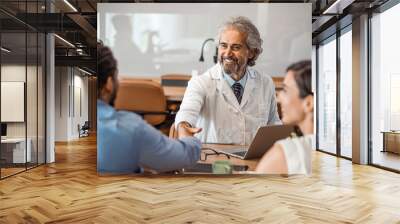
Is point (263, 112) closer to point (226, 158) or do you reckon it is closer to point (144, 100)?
point (226, 158)

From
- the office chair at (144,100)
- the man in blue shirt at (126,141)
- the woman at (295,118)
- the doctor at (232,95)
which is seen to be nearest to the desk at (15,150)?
the man in blue shirt at (126,141)

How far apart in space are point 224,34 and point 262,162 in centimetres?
161

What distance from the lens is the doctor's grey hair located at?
4.95 meters

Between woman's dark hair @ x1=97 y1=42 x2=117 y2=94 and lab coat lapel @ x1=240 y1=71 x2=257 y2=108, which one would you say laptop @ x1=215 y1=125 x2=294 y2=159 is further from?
woman's dark hair @ x1=97 y1=42 x2=117 y2=94

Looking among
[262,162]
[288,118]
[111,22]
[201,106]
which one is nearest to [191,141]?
[201,106]

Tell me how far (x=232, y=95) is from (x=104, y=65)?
63.4 inches

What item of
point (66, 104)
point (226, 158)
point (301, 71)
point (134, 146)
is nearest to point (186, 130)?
point (226, 158)

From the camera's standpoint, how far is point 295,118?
4.90 metres

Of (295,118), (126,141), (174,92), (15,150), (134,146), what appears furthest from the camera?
(15,150)

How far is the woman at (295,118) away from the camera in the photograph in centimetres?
488

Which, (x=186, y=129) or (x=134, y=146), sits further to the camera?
(x=186, y=129)

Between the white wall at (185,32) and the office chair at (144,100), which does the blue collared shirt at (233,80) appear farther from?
the office chair at (144,100)

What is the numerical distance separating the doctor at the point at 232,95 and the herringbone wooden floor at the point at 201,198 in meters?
0.83

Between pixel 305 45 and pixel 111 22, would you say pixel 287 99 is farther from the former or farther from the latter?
pixel 111 22
